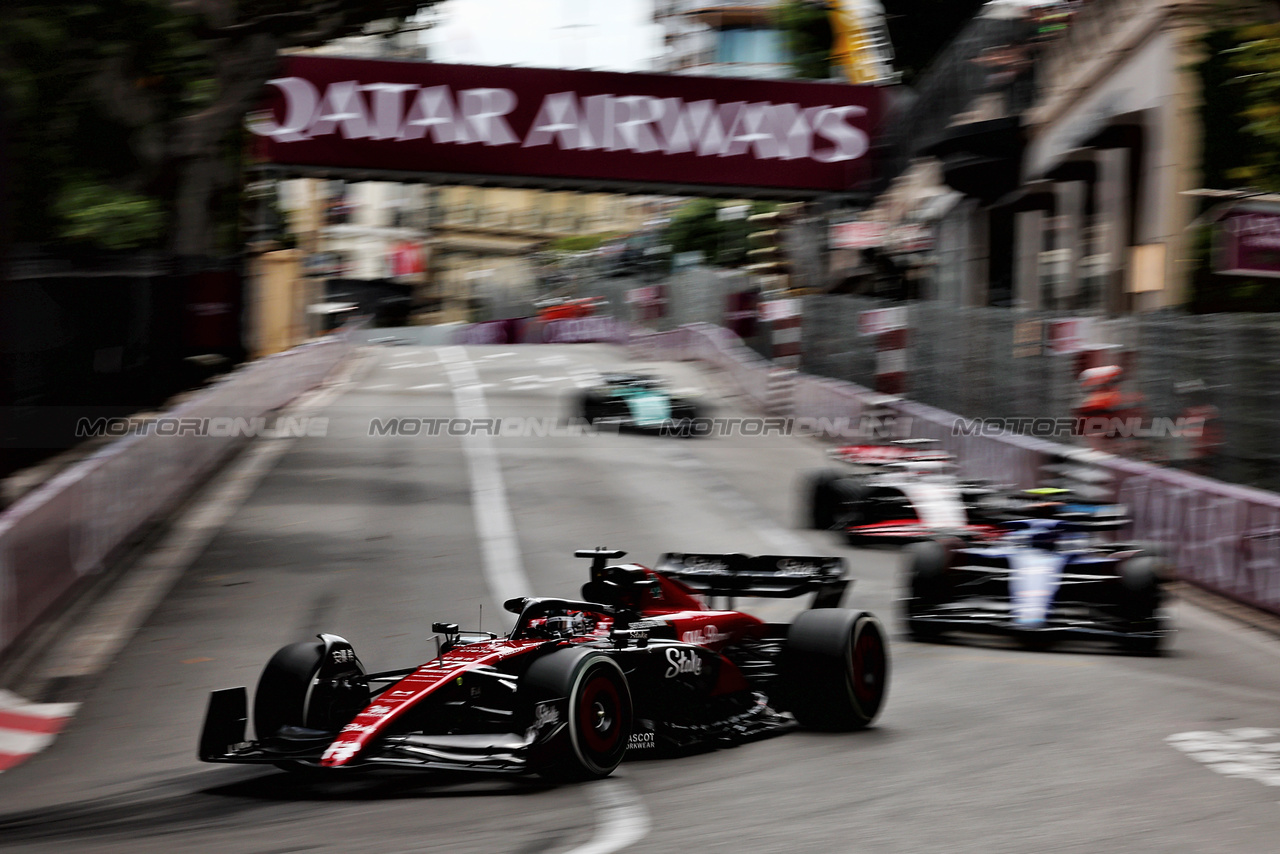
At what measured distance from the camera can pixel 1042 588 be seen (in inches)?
420

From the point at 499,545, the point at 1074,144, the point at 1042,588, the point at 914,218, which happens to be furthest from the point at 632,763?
the point at 914,218

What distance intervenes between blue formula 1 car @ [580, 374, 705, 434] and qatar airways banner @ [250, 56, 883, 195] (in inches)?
282

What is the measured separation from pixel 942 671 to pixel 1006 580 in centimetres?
110

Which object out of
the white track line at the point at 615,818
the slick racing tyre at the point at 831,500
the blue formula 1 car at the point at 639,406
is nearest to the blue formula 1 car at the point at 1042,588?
the white track line at the point at 615,818

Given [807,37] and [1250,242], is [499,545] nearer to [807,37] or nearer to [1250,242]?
[1250,242]

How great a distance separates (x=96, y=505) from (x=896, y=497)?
721 centimetres

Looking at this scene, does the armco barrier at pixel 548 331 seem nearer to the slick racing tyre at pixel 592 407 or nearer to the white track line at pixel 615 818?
the slick racing tyre at pixel 592 407

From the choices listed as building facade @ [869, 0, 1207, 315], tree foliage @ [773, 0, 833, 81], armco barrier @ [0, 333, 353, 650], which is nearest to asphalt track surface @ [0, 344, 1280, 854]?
armco barrier @ [0, 333, 353, 650]

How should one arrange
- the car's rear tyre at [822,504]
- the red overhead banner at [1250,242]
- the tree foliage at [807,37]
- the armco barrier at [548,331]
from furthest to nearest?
the armco barrier at [548,331] → the tree foliage at [807,37] → the car's rear tyre at [822,504] → the red overhead banner at [1250,242]

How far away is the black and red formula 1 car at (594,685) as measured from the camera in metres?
6.67

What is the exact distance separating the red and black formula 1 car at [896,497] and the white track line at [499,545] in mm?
3183

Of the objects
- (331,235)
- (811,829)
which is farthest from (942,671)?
(331,235)

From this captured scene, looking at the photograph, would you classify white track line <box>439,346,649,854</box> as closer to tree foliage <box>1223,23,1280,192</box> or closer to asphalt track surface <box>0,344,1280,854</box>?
asphalt track surface <box>0,344,1280,854</box>

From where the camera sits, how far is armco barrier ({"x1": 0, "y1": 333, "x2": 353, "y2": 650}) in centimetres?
1015
